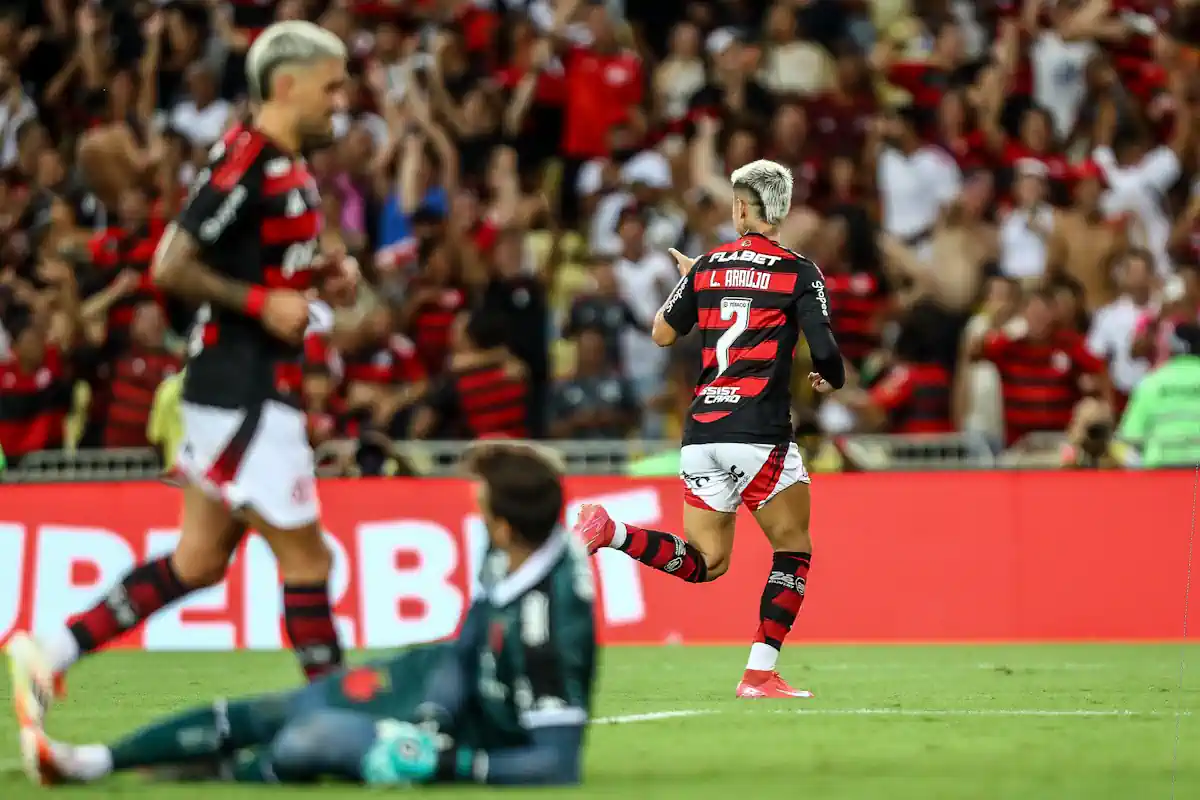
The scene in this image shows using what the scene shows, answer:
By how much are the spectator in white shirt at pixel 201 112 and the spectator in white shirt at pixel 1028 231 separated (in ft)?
24.7

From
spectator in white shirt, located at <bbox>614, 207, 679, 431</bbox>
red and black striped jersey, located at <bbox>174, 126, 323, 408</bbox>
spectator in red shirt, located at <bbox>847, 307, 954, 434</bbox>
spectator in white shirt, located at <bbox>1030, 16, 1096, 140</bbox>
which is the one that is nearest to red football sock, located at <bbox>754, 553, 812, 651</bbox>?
red and black striped jersey, located at <bbox>174, 126, 323, 408</bbox>

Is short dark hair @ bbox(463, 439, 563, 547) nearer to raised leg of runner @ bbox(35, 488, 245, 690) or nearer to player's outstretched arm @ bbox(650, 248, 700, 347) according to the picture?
raised leg of runner @ bbox(35, 488, 245, 690)

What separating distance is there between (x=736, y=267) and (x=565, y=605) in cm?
390

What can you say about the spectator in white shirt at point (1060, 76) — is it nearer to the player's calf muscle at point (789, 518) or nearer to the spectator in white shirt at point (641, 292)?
the spectator in white shirt at point (641, 292)

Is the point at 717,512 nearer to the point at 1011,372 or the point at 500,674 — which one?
the point at 500,674

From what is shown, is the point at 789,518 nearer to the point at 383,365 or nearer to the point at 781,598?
the point at 781,598

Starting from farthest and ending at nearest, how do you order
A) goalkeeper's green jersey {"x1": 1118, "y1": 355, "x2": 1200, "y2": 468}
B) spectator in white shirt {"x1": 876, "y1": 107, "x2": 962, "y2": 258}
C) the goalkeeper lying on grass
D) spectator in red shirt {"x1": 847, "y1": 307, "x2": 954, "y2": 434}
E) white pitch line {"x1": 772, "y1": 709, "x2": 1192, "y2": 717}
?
spectator in white shirt {"x1": 876, "y1": 107, "x2": 962, "y2": 258}
spectator in red shirt {"x1": 847, "y1": 307, "x2": 954, "y2": 434}
goalkeeper's green jersey {"x1": 1118, "y1": 355, "x2": 1200, "y2": 468}
white pitch line {"x1": 772, "y1": 709, "x2": 1192, "y2": 717}
the goalkeeper lying on grass

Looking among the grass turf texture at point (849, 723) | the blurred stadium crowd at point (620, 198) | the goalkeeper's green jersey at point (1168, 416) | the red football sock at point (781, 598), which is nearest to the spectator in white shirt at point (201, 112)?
the blurred stadium crowd at point (620, 198)

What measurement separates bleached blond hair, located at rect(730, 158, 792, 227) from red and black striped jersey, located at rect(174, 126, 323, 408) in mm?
2975

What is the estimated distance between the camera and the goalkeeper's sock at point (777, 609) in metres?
9.46

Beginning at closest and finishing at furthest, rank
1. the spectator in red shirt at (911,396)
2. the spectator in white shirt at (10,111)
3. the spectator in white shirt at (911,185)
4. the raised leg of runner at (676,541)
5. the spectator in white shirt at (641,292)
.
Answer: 1. the raised leg of runner at (676,541)
2. the spectator in red shirt at (911,396)
3. the spectator in white shirt at (641,292)
4. the spectator in white shirt at (911,185)
5. the spectator in white shirt at (10,111)

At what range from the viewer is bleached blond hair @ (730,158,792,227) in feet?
31.3

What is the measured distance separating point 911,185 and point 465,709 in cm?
1297

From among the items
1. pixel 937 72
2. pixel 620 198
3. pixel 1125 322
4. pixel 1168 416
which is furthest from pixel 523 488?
pixel 937 72
